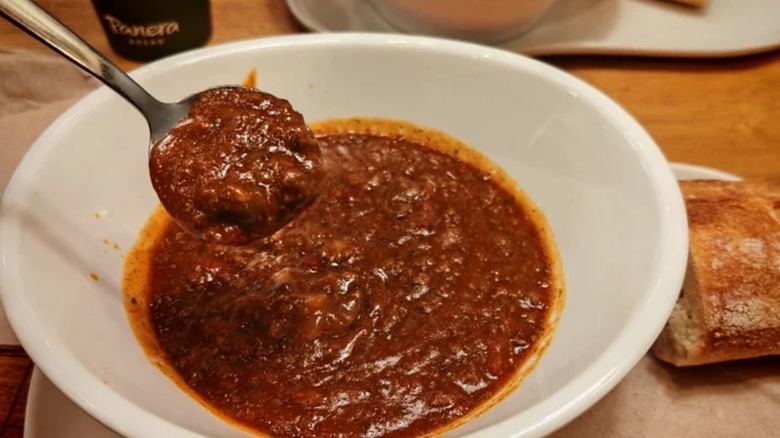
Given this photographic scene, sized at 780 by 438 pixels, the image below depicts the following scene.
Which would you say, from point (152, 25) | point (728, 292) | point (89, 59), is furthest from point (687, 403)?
point (152, 25)

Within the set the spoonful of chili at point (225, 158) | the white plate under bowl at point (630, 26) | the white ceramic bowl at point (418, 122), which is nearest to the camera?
the white ceramic bowl at point (418, 122)

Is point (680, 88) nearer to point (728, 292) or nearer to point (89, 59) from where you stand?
point (728, 292)

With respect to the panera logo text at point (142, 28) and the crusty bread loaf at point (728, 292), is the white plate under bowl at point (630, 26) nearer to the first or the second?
the panera logo text at point (142, 28)

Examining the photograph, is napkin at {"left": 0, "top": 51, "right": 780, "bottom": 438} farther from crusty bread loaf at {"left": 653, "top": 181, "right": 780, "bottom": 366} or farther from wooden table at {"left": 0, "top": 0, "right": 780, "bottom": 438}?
wooden table at {"left": 0, "top": 0, "right": 780, "bottom": 438}

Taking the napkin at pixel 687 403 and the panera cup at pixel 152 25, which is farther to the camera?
the panera cup at pixel 152 25

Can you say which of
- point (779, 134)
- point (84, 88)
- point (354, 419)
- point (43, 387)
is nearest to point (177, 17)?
point (84, 88)

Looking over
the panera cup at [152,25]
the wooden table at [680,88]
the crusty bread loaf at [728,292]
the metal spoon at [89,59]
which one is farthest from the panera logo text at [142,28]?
the crusty bread loaf at [728,292]
